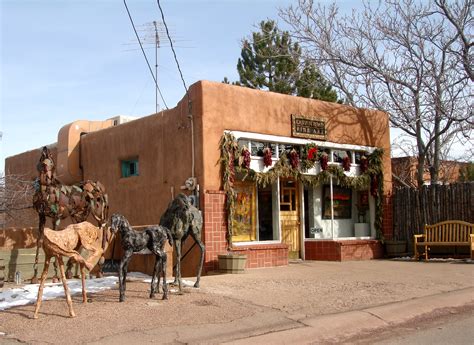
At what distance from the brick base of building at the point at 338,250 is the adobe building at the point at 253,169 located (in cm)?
3

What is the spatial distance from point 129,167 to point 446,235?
946 centimetres

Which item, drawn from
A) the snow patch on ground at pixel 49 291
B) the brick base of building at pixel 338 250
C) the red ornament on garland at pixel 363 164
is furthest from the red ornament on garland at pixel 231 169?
the red ornament on garland at pixel 363 164

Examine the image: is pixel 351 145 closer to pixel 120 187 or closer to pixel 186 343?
pixel 120 187

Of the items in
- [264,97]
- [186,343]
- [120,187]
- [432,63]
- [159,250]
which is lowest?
[186,343]

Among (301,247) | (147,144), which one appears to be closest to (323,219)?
(301,247)

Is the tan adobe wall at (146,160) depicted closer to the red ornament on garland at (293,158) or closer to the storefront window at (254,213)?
the storefront window at (254,213)

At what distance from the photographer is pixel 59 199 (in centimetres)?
1168

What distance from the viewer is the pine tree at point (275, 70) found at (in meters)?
23.7

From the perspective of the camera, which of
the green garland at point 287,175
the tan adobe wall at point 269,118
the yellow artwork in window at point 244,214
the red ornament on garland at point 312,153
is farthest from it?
the red ornament on garland at point 312,153

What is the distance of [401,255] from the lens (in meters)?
17.4

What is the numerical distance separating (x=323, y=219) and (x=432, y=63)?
261 inches

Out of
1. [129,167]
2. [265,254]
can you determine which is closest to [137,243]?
[265,254]

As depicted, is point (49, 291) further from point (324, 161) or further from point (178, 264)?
point (324, 161)

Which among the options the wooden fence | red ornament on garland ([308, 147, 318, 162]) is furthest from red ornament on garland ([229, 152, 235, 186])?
the wooden fence
